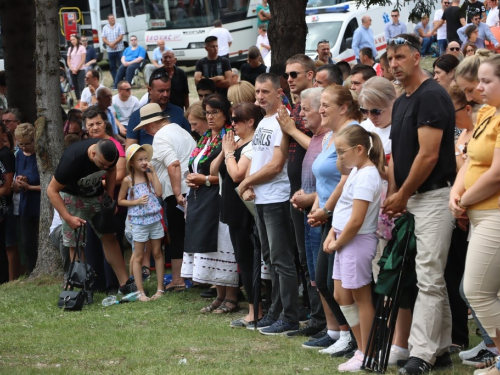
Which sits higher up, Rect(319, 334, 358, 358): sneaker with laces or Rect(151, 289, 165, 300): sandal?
Rect(319, 334, 358, 358): sneaker with laces

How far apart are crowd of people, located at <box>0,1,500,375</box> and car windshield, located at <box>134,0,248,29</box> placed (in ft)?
55.0

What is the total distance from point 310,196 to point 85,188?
3.41 metres

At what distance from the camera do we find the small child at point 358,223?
6055 mm

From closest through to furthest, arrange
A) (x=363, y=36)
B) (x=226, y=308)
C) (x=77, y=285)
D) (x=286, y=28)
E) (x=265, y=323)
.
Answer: (x=265, y=323), (x=226, y=308), (x=77, y=285), (x=286, y=28), (x=363, y=36)

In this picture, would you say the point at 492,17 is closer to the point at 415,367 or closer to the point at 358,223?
the point at 358,223

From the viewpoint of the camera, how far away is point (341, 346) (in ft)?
22.2

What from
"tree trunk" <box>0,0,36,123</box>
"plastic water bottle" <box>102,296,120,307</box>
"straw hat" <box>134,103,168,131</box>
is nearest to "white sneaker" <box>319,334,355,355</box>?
"plastic water bottle" <box>102,296,120,307</box>

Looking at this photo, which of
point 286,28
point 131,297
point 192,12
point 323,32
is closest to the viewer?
point 131,297

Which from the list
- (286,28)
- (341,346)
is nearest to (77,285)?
(341,346)

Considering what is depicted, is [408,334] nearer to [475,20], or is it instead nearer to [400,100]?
[400,100]

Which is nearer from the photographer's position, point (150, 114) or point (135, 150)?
point (135, 150)

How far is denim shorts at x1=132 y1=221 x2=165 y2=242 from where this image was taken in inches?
375

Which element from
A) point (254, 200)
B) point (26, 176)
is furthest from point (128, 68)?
point (254, 200)

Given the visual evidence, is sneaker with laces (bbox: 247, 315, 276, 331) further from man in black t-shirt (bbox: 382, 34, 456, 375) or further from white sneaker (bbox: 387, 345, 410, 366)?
man in black t-shirt (bbox: 382, 34, 456, 375)
